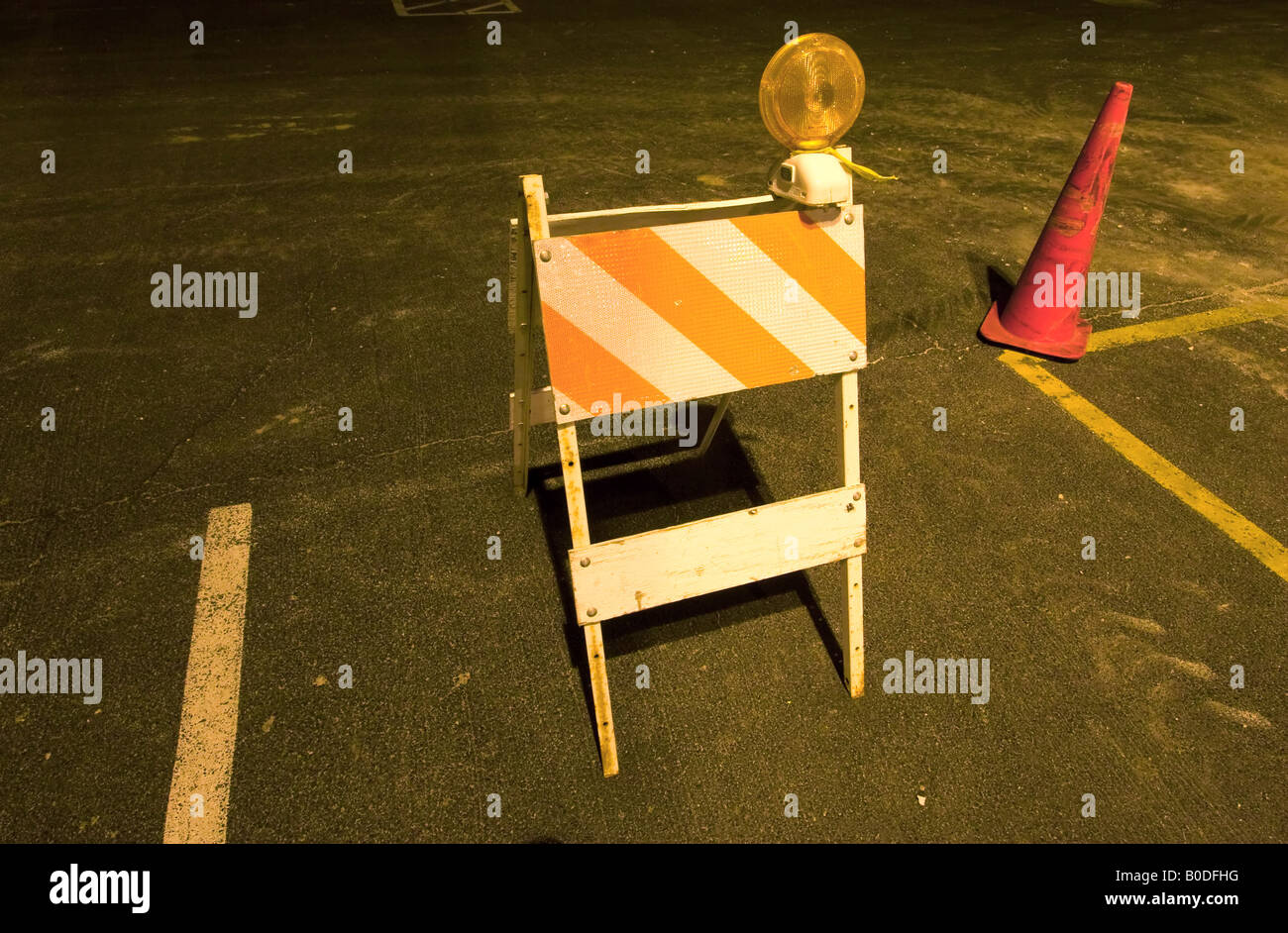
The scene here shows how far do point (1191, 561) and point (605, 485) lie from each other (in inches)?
93.0

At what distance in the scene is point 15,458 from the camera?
3469 mm

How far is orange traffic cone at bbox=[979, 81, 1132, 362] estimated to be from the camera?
4062 millimetres

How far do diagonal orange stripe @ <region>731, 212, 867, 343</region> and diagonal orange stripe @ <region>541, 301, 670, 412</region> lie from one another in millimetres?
503

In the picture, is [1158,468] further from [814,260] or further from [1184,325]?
[814,260]

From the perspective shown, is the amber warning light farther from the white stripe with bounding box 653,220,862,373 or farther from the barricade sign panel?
the white stripe with bounding box 653,220,862,373

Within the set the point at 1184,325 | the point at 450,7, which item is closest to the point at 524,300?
the point at 1184,325

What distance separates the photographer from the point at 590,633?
2.19 metres
